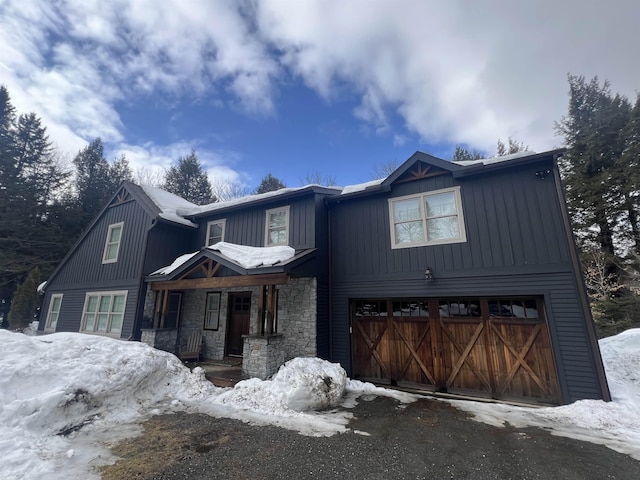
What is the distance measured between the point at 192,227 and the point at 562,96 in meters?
24.7

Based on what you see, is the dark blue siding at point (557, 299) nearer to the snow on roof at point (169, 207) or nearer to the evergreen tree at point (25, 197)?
the snow on roof at point (169, 207)

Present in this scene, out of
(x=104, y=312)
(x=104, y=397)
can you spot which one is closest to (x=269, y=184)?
(x=104, y=312)

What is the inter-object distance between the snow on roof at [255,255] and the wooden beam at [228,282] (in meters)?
0.36

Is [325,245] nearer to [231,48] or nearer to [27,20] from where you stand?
[231,48]

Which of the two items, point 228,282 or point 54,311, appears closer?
point 228,282

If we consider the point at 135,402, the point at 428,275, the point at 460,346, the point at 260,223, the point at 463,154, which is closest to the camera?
the point at 135,402

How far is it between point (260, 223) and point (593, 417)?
32.4 ft

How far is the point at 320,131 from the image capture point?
1881 centimetres

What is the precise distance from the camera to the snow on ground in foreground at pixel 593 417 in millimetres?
4574

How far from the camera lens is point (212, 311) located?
10.7 metres

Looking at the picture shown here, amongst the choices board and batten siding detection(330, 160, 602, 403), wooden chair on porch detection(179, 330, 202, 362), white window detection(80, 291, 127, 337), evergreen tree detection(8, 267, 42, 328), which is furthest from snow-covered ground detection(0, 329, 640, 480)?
evergreen tree detection(8, 267, 42, 328)

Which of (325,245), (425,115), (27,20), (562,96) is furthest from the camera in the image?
(562,96)

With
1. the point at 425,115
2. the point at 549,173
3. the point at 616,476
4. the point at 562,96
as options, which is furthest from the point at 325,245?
the point at 562,96

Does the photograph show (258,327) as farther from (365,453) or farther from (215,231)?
(215,231)
